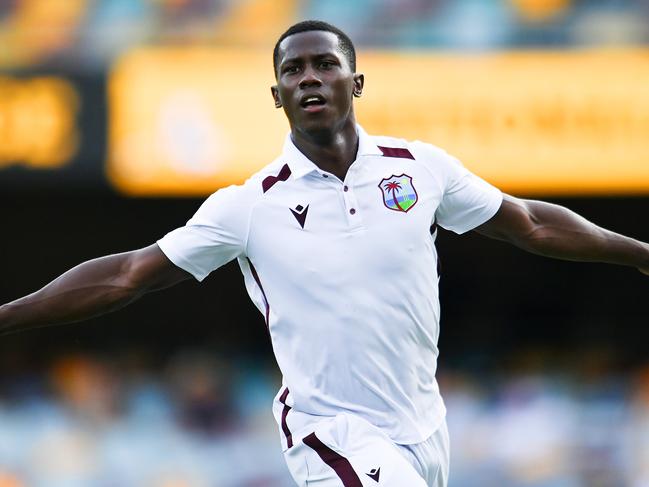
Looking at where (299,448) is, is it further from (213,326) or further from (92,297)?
(213,326)

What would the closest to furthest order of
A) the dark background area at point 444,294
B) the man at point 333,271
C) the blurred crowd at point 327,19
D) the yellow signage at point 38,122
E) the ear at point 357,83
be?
the man at point 333,271 < the ear at point 357,83 < the yellow signage at point 38,122 < the blurred crowd at point 327,19 < the dark background area at point 444,294

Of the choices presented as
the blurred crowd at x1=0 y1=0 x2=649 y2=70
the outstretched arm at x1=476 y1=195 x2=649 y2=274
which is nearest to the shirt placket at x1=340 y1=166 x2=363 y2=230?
the outstretched arm at x1=476 y1=195 x2=649 y2=274

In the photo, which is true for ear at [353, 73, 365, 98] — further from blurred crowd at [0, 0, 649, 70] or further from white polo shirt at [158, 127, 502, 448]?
blurred crowd at [0, 0, 649, 70]

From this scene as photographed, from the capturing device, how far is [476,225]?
4172 mm

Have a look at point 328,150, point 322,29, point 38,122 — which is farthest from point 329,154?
point 38,122

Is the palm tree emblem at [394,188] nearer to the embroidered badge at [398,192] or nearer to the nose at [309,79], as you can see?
the embroidered badge at [398,192]

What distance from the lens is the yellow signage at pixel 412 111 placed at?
28.7 feet

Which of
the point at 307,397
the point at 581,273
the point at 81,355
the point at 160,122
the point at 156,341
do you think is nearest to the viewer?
the point at 307,397

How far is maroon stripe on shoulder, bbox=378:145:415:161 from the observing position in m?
4.07

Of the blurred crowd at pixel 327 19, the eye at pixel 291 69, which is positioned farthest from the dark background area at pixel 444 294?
the eye at pixel 291 69

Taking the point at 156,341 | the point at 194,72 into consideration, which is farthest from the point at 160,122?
the point at 156,341

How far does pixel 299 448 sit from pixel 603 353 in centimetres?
698

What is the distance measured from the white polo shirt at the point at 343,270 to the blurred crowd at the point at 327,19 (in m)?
4.87

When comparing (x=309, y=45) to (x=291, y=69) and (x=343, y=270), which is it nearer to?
(x=291, y=69)
